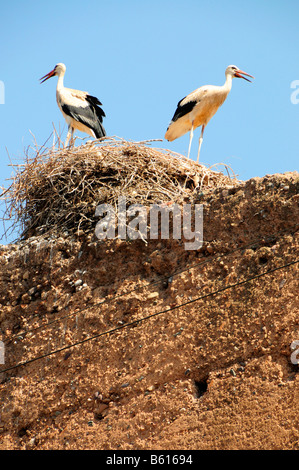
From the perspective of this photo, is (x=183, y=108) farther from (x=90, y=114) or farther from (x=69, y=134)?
(x=69, y=134)

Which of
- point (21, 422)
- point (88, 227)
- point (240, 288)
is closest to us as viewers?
point (240, 288)

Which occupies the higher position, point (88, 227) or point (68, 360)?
point (88, 227)

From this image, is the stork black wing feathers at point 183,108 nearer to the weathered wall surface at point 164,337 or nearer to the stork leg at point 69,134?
the stork leg at point 69,134

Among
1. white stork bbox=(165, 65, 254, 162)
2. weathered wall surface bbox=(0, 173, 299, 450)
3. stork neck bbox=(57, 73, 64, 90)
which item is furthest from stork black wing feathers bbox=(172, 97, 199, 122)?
weathered wall surface bbox=(0, 173, 299, 450)

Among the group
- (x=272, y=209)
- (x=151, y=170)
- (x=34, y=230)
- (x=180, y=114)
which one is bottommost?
(x=272, y=209)

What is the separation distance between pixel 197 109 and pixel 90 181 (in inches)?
106

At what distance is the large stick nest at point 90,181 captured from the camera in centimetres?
827

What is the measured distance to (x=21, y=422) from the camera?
7.25 meters

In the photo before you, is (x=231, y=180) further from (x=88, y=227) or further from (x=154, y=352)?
(x=154, y=352)

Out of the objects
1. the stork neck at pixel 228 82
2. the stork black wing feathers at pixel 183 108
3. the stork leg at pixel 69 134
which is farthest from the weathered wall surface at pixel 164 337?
the stork neck at pixel 228 82

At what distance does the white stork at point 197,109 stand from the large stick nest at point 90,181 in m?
1.86

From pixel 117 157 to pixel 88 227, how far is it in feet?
3.31

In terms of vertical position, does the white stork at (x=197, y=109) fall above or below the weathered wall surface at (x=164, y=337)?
above

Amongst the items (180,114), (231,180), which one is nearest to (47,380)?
(231,180)
